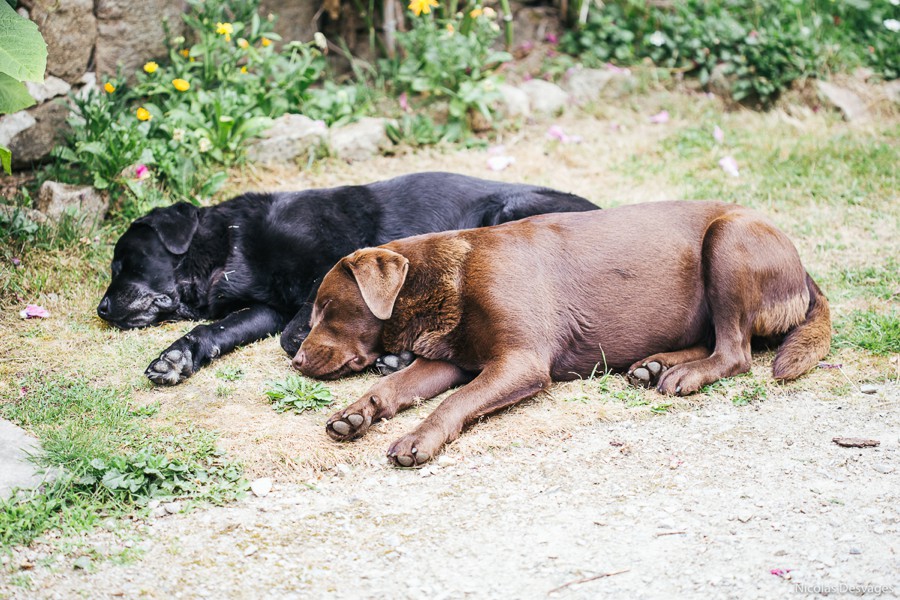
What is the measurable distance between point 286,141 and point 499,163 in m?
1.75

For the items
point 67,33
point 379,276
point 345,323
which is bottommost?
point 345,323

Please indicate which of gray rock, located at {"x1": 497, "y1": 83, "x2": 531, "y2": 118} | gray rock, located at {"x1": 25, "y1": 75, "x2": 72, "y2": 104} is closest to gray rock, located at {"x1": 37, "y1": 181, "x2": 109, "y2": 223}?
gray rock, located at {"x1": 25, "y1": 75, "x2": 72, "y2": 104}

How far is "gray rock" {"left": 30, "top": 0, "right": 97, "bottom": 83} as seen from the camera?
21.0 ft

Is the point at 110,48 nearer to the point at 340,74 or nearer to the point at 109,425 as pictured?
the point at 340,74

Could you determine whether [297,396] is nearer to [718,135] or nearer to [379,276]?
[379,276]

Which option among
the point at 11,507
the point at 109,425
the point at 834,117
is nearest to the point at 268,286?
the point at 109,425

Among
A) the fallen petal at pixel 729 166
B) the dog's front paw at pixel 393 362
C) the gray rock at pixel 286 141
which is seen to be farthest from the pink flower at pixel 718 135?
the dog's front paw at pixel 393 362

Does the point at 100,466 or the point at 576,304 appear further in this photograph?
the point at 576,304

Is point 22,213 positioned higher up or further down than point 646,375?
further down

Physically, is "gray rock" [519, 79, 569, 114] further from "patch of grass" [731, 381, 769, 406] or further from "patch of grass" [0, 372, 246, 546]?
"patch of grass" [0, 372, 246, 546]

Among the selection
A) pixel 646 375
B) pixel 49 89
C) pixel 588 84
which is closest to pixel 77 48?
pixel 49 89

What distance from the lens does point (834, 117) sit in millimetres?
8094

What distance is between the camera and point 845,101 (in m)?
8.21

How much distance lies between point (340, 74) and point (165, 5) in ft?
6.52
